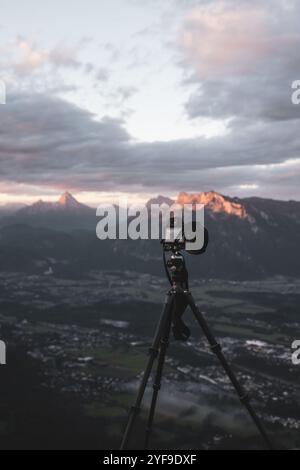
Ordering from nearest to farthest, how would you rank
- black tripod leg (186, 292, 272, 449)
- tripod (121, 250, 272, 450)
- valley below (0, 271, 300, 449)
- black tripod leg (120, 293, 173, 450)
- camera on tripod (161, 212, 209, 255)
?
black tripod leg (120, 293, 173, 450)
black tripod leg (186, 292, 272, 449)
tripod (121, 250, 272, 450)
camera on tripod (161, 212, 209, 255)
valley below (0, 271, 300, 449)

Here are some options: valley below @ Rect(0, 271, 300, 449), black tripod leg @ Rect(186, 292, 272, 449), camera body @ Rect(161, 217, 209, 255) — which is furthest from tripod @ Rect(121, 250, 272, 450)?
valley below @ Rect(0, 271, 300, 449)

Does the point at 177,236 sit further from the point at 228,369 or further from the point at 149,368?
the point at 228,369

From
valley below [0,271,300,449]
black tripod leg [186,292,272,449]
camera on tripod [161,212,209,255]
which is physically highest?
camera on tripod [161,212,209,255]

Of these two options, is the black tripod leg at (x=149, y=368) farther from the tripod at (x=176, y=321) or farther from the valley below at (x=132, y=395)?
the valley below at (x=132, y=395)

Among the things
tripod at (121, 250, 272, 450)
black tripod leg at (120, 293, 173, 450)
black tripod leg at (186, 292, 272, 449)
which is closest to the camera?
black tripod leg at (120, 293, 173, 450)

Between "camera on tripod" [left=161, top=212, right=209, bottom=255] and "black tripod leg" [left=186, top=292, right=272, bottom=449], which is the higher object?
"camera on tripod" [left=161, top=212, right=209, bottom=255]

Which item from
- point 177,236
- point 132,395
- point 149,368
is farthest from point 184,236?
point 132,395

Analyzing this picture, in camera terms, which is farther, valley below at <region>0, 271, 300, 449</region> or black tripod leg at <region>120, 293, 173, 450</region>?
valley below at <region>0, 271, 300, 449</region>

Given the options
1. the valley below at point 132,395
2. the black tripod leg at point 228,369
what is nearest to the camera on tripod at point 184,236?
the black tripod leg at point 228,369

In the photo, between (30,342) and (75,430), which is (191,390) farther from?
(30,342)

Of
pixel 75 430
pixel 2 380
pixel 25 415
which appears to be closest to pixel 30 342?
pixel 2 380

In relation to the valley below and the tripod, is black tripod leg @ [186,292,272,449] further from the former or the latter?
the valley below
